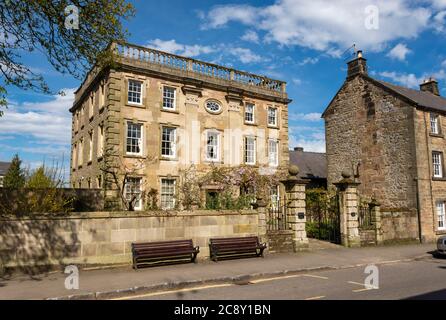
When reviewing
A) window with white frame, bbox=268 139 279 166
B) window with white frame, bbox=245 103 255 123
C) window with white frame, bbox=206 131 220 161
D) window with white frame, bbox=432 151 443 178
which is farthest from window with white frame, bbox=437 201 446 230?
window with white frame, bbox=206 131 220 161

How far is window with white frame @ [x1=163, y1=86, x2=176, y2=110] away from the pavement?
1234 cm

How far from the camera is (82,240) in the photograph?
440 inches

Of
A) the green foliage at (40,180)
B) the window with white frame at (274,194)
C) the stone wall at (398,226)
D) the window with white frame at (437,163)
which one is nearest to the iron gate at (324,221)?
the stone wall at (398,226)

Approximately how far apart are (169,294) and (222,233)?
5441mm

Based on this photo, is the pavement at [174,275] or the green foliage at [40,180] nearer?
the pavement at [174,275]

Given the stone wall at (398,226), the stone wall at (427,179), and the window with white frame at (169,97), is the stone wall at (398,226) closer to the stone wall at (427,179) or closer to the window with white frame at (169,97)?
the stone wall at (427,179)

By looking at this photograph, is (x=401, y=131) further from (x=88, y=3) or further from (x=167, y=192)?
(x=88, y=3)

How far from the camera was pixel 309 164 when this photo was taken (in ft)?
122

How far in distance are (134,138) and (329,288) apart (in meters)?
15.4

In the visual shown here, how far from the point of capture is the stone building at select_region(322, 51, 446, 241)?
73.0 ft

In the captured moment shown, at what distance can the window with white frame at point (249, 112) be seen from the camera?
85.9ft

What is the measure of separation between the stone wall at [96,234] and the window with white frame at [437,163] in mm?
16852

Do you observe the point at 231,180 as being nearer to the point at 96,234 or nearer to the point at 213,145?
the point at 213,145
